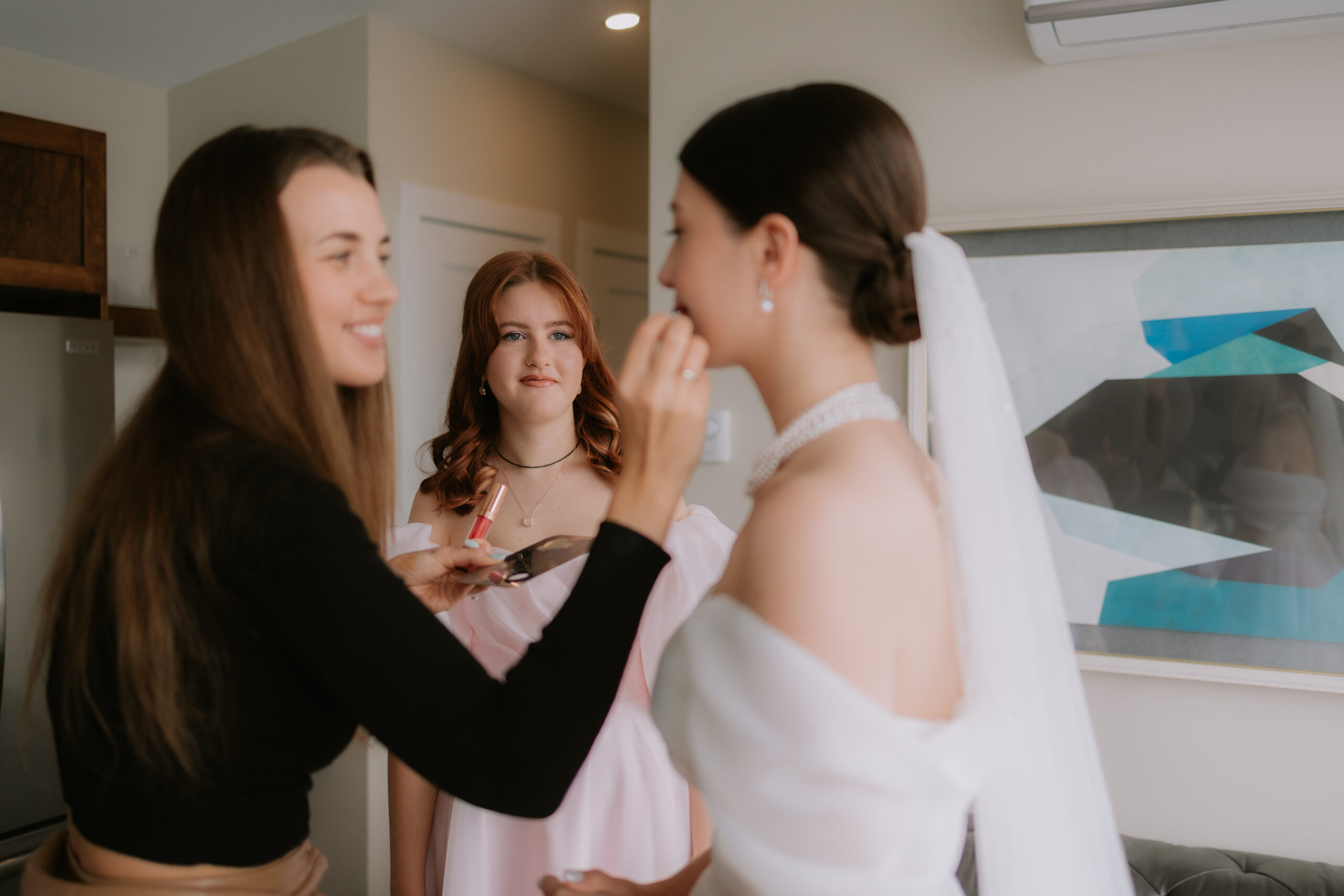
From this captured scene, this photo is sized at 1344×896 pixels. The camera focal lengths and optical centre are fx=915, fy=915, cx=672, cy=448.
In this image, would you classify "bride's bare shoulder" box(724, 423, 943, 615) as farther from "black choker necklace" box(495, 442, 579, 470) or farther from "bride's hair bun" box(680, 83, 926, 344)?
"black choker necklace" box(495, 442, 579, 470)

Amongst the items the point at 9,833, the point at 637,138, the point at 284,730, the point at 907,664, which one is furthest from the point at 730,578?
the point at 637,138

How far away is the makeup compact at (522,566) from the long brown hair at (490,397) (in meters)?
0.47

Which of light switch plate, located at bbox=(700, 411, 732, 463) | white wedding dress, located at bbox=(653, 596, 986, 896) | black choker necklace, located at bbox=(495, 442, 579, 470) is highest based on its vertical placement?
light switch plate, located at bbox=(700, 411, 732, 463)

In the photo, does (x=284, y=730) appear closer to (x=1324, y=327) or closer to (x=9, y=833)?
(x=1324, y=327)

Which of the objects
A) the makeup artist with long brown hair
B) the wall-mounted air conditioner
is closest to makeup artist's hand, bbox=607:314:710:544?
the makeup artist with long brown hair

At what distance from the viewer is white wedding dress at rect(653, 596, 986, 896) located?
2.54 ft

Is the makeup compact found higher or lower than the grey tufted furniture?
higher

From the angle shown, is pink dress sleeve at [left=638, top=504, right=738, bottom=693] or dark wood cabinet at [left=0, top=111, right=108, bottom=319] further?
dark wood cabinet at [left=0, top=111, right=108, bottom=319]

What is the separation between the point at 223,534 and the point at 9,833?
99.5 inches

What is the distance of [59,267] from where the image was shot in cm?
285

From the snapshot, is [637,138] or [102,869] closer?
[102,869]

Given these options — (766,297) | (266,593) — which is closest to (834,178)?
(766,297)

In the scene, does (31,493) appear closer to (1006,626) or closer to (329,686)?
(329,686)

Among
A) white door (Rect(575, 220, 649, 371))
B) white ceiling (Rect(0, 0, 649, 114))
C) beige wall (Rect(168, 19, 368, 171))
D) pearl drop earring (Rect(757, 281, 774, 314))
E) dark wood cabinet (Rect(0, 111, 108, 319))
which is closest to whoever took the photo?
pearl drop earring (Rect(757, 281, 774, 314))
